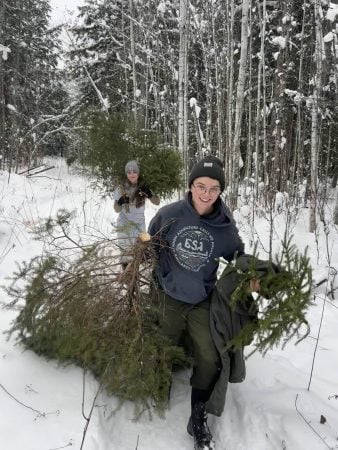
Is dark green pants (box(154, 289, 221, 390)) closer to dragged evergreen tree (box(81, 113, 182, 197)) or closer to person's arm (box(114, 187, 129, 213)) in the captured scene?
person's arm (box(114, 187, 129, 213))

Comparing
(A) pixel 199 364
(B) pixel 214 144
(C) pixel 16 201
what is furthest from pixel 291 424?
(B) pixel 214 144

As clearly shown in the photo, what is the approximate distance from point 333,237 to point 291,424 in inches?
210

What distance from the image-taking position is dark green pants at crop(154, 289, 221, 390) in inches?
97.7

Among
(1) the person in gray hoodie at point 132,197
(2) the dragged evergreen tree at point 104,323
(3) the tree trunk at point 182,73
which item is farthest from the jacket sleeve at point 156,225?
(3) the tree trunk at point 182,73

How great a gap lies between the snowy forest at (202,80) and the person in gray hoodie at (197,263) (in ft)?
16.9

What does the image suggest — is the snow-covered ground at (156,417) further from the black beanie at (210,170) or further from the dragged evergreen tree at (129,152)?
the dragged evergreen tree at (129,152)

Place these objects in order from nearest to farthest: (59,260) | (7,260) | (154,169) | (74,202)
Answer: (59,260) → (7,260) → (154,169) → (74,202)

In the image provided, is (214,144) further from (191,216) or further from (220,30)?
(191,216)

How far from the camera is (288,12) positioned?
10.0 metres

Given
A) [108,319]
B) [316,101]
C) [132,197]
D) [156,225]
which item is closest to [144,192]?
[132,197]

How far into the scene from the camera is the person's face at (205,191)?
2.49 metres

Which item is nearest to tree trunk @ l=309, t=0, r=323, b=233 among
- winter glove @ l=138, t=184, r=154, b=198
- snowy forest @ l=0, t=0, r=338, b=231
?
snowy forest @ l=0, t=0, r=338, b=231

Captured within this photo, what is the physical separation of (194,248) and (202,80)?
13440 mm

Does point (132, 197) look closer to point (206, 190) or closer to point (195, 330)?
point (206, 190)
